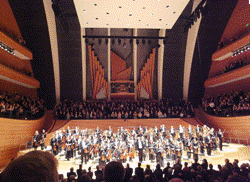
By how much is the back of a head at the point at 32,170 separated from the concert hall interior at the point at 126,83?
395 cm

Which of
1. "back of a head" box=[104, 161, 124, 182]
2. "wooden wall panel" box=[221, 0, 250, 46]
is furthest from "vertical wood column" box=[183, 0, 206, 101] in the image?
"back of a head" box=[104, 161, 124, 182]

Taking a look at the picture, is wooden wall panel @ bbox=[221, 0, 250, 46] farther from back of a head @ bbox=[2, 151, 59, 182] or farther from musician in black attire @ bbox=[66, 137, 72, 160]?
back of a head @ bbox=[2, 151, 59, 182]

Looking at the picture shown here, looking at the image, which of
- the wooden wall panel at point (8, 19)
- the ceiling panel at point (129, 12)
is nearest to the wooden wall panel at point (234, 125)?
the ceiling panel at point (129, 12)

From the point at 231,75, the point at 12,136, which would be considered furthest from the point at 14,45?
the point at 231,75

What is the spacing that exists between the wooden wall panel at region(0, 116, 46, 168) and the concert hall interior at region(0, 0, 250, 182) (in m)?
0.05

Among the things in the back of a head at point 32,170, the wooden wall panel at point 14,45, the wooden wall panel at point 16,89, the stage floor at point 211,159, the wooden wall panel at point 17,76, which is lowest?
the stage floor at point 211,159

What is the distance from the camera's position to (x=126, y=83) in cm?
1664

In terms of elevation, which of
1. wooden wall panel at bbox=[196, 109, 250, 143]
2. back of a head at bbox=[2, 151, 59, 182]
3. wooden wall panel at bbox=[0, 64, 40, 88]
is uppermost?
wooden wall panel at bbox=[0, 64, 40, 88]

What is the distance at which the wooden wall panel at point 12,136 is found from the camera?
821 centimetres

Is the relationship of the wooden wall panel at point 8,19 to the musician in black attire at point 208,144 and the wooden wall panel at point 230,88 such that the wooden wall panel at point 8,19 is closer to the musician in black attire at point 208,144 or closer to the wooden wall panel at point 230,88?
the musician in black attire at point 208,144

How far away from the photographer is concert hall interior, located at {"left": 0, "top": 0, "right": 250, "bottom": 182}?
789 centimetres

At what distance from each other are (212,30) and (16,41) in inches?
525

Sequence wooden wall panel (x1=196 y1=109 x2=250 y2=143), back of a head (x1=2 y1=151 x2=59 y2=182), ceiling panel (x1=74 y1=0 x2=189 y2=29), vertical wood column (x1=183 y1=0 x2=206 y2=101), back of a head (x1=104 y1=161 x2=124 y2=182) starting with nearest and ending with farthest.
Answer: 1. back of a head (x1=2 y1=151 x2=59 y2=182)
2. back of a head (x1=104 y1=161 x2=124 y2=182)
3. ceiling panel (x1=74 y1=0 x2=189 y2=29)
4. wooden wall panel (x1=196 y1=109 x2=250 y2=143)
5. vertical wood column (x1=183 y1=0 x2=206 y2=101)

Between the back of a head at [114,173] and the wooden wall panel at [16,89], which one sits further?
the wooden wall panel at [16,89]
